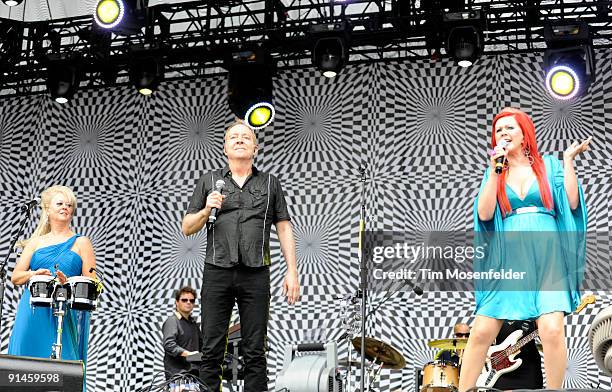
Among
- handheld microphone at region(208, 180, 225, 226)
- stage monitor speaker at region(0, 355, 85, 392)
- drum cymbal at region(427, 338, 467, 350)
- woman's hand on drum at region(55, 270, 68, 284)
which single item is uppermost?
handheld microphone at region(208, 180, 225, 226)

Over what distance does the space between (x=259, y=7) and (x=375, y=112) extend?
6.28ft

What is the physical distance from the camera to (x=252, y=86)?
9.41 meters

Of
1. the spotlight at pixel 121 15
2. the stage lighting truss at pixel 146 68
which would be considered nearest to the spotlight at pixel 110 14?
the spotlight at pixel 121 15

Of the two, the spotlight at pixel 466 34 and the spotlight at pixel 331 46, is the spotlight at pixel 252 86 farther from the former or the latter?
the spotlight at pixel 466 34

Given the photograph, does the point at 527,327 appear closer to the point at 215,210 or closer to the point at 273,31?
the point at 215,210

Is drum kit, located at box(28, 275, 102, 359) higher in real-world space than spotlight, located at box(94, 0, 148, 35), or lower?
lower

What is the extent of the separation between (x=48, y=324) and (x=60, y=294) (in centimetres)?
35

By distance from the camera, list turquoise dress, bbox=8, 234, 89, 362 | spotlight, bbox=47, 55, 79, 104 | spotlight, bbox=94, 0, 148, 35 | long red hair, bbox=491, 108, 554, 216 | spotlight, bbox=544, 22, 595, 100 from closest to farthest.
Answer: long red hair, bbox=491, 108, 554, 216, turquoise dress, bbox=8, 234, 89, 362, spotlight, bbox=544, 22, 595, 100, spotlight, bbox=94, 0, 148, 35, spotlight, bbox=47, 55, 79, 104

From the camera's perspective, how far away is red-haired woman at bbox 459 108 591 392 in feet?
12.2

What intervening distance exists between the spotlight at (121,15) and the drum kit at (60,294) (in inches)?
160

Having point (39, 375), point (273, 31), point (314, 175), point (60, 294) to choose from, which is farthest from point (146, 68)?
point (39, 375)

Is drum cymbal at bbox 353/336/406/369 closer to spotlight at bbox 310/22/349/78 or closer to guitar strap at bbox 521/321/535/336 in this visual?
guitar strap at bbox 521/321/535/336

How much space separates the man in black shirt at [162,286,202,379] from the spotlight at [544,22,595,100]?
4363mm

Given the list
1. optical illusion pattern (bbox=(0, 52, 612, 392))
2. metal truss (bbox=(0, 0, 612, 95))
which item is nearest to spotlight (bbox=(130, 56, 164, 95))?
metal truss (bbox=(0, 0, 612, 95))
